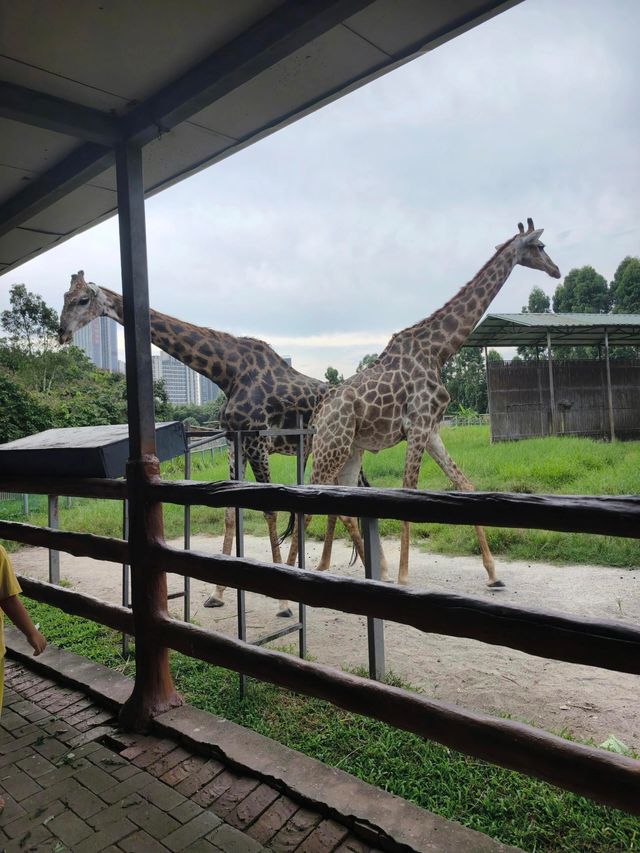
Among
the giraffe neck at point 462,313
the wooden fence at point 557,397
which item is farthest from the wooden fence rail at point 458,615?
the wooden fence at point 557,397

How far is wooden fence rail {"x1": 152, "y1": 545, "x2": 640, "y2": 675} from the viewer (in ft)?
4.05

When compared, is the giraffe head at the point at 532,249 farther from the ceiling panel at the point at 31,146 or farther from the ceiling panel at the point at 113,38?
the ceiling panel at the point at 31,146

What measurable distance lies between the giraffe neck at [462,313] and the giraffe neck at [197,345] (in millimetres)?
1397

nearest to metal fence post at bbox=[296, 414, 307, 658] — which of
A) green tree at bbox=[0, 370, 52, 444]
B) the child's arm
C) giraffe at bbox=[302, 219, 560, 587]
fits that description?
giraffe at bbox=[302, 219, 560, 587]

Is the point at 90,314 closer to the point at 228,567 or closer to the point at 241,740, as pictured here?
the point at 228,567

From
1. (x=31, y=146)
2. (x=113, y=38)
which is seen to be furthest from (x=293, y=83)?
(x=31, y=146)

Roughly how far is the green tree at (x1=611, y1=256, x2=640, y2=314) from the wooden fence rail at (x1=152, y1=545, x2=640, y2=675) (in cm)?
372

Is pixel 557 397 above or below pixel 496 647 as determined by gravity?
above

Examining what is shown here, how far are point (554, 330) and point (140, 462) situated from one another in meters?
3.14

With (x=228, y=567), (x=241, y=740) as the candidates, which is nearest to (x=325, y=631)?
(x=241, y=740)

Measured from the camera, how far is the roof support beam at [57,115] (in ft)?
6.71

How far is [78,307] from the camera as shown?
3.33 m

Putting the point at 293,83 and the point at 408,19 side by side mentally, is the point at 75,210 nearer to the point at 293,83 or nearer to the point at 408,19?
the point at 293,83

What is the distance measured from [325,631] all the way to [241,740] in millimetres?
1579
